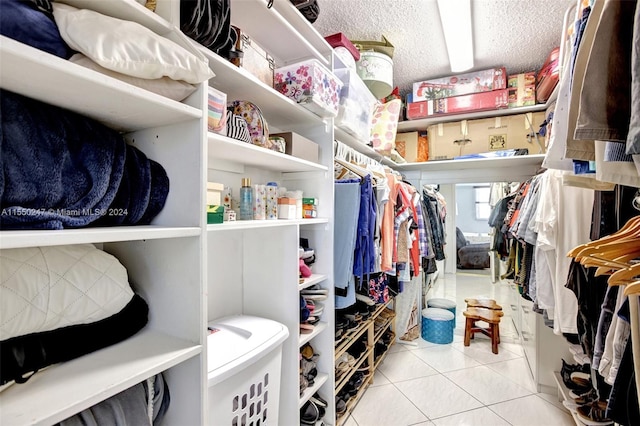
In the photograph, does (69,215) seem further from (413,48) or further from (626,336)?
(413,48)

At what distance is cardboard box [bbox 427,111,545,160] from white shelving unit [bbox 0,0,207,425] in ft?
8.80

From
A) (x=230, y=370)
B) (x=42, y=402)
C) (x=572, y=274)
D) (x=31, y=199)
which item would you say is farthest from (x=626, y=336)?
(x=31, y=199)

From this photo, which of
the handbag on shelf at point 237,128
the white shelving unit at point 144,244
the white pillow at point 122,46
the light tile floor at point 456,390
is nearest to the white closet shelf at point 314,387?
the light tile floor at point 456,390

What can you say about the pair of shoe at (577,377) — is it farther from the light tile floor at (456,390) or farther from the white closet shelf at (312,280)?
the white closet shelf at (312,280)

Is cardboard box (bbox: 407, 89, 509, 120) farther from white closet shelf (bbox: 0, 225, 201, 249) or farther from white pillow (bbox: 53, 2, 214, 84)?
white closet shelf (bbox: 0, 225, 201, 249)

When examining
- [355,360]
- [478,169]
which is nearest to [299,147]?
[355,360]

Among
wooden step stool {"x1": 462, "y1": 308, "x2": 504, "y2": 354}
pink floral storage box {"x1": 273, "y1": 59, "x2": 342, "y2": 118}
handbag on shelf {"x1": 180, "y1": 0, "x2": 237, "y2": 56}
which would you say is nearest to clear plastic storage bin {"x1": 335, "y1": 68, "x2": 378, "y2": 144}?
pink floral storage box {"x1": 273, "y1": 59, "x2": 342, "y2": 118}

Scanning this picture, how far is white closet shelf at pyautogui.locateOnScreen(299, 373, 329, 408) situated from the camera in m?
1.48

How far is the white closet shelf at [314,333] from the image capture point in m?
1.47

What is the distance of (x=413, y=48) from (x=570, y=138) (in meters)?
1.74

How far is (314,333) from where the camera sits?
1562 millimetres

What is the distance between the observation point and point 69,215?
25.1 inches

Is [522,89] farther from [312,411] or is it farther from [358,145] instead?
[312,411]

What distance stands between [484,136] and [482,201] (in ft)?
3.31
